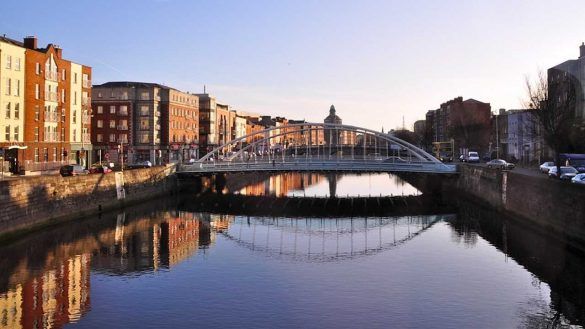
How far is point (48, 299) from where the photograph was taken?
22.8 m

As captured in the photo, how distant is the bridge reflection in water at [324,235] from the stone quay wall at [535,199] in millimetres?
5048

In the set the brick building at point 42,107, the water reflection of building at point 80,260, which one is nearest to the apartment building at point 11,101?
the brick building at point 42,107

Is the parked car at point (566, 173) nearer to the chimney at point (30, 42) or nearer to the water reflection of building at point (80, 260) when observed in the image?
the water reflection of building at point (80, 260)

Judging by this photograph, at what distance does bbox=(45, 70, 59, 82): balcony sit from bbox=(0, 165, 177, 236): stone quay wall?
39.9 ft

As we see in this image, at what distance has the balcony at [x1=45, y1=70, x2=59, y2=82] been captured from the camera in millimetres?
55906

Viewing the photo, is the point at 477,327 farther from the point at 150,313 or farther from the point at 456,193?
the point at 456,193

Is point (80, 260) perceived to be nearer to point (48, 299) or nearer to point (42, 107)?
point (48, 299)

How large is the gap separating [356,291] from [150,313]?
8.40 meters

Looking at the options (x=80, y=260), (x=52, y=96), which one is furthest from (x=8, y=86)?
(x=80, y=260)

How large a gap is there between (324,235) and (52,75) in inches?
1279

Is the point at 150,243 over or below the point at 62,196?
below

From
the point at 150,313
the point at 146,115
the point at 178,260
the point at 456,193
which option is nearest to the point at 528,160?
the point at 456,193

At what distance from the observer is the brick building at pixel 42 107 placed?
4966 centimetres

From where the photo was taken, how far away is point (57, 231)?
1474 inches
